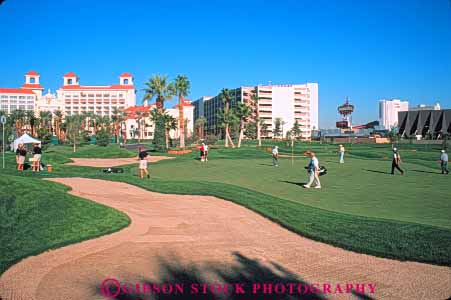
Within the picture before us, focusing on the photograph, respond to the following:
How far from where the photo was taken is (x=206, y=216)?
37.7 feet

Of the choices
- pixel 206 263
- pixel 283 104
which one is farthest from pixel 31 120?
pixel 283 104

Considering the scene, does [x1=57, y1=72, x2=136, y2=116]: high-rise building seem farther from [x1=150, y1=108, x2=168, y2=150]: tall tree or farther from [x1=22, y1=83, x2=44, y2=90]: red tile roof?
[x1=150, y1=108, x2=168, y2=150]: tall tree

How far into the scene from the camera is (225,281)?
6289mm

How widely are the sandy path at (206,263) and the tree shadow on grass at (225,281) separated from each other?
0.03 meters

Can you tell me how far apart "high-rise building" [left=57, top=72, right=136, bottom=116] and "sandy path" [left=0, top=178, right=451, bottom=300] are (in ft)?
559

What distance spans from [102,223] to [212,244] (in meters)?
3.48

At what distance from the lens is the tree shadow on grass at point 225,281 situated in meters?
5.74

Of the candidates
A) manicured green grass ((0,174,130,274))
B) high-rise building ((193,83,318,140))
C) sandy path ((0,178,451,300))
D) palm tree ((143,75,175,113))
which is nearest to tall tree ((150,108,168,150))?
palm tree ((143,75,175,113))

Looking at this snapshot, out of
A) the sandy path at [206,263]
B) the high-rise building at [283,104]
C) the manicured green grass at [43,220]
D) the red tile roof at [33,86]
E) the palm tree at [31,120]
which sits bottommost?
the sandy path at [206,263]

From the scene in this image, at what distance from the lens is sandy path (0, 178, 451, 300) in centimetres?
611

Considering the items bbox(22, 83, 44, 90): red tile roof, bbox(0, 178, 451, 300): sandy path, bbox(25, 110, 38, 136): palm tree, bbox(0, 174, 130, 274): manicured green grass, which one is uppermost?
bbox(22, 83, 44, 90): red tile roof

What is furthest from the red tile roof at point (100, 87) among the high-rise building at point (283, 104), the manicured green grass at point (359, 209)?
the manicured green grass at point (359, 209)

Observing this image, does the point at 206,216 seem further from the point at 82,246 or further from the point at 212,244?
the point at 82,246

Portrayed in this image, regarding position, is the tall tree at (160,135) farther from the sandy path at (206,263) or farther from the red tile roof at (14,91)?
the red tile roof at (14,91)
